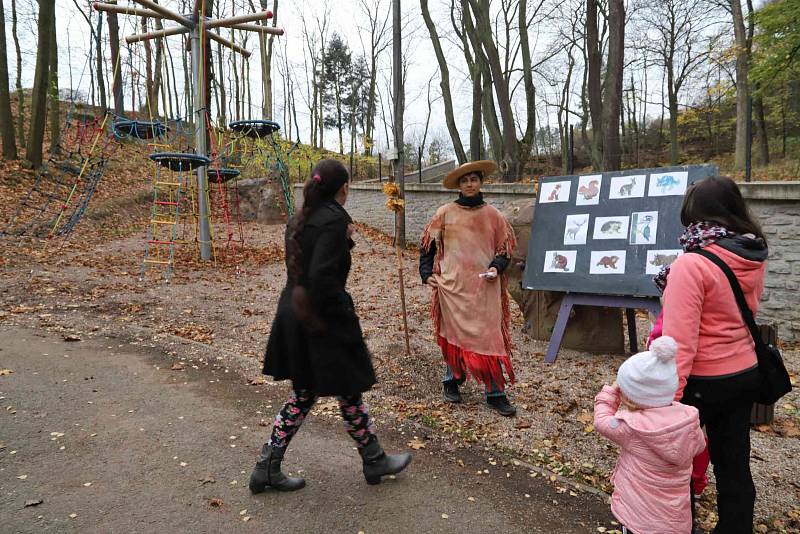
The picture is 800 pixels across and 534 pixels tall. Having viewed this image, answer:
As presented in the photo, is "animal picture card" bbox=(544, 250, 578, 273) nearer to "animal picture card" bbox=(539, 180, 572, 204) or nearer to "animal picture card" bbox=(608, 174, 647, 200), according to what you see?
"animal picture card" bbox=(539, 180, 572, 204)

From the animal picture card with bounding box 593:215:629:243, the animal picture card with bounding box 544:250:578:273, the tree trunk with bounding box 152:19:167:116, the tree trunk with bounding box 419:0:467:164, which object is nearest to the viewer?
the animal picture card with bounding box 593:215:629:243

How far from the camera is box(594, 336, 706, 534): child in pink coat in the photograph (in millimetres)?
1915

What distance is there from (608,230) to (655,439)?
3.41 meters

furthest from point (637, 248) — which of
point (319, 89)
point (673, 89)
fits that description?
point (319, 89)

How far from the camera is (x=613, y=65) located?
1067 cm

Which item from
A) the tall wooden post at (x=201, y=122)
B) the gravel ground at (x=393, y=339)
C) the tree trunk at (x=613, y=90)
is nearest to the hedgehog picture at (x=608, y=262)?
the gravel ground at (x=393, y=339)

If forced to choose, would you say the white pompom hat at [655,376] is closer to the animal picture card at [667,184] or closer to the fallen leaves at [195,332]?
the animal picture card at [667,184]

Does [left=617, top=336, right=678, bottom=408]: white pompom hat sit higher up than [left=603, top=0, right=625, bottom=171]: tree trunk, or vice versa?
[left=603, top=0, right=625, bottom=171]: tree trunk

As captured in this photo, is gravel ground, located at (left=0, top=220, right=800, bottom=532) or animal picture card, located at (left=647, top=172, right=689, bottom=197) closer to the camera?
gravel ground, located at (left=0, top=220, right=800, bottom=532)

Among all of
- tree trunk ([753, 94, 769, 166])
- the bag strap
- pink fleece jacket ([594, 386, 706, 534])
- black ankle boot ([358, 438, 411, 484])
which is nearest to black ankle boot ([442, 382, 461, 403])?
black ankle boot ([358, 438, 411, 484])

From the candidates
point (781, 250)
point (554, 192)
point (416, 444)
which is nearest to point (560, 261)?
point (554, 192)

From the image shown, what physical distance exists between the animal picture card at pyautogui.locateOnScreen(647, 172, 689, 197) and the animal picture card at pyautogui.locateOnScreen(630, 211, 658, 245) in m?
0.20

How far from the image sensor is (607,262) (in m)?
4.90

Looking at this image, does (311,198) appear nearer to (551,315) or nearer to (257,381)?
(257,381)
